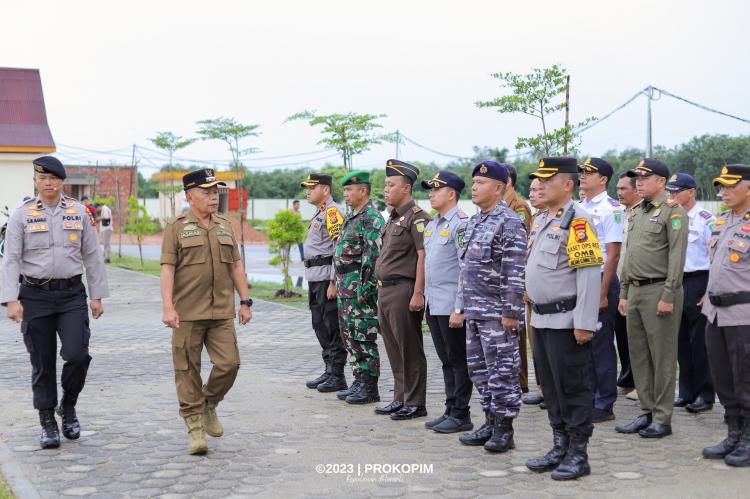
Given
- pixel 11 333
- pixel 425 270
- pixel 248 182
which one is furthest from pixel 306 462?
pixel 248 182

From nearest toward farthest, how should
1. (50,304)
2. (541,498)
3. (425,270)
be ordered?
1. (541,498)
2. (50,304)
3. (425,270)

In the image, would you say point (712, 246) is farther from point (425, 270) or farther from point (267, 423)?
point (267, 423)

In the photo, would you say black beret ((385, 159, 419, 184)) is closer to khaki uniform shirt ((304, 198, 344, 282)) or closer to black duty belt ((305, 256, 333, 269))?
khaki uniform shirt ((304, 198, 344, 282))

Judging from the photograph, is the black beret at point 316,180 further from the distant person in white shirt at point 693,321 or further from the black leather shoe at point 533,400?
the distant person in white shirt at point 693,321

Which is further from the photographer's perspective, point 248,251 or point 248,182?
point 248,182

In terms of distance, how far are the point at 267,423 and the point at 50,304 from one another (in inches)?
77.1

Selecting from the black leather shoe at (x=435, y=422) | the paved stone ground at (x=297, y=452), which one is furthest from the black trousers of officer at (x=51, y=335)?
the black leather shoe at (x=435, y=422)

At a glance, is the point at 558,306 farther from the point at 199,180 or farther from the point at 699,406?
the point at 199,180

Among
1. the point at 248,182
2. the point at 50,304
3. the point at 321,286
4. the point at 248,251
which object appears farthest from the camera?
the point at 248,182

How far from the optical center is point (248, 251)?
111ft

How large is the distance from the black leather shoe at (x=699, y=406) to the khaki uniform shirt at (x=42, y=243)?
16.3ft

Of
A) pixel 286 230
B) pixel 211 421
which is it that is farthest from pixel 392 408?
pixel 286 230

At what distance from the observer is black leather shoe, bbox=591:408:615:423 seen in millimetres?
6986

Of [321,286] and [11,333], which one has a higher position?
[321,286]
